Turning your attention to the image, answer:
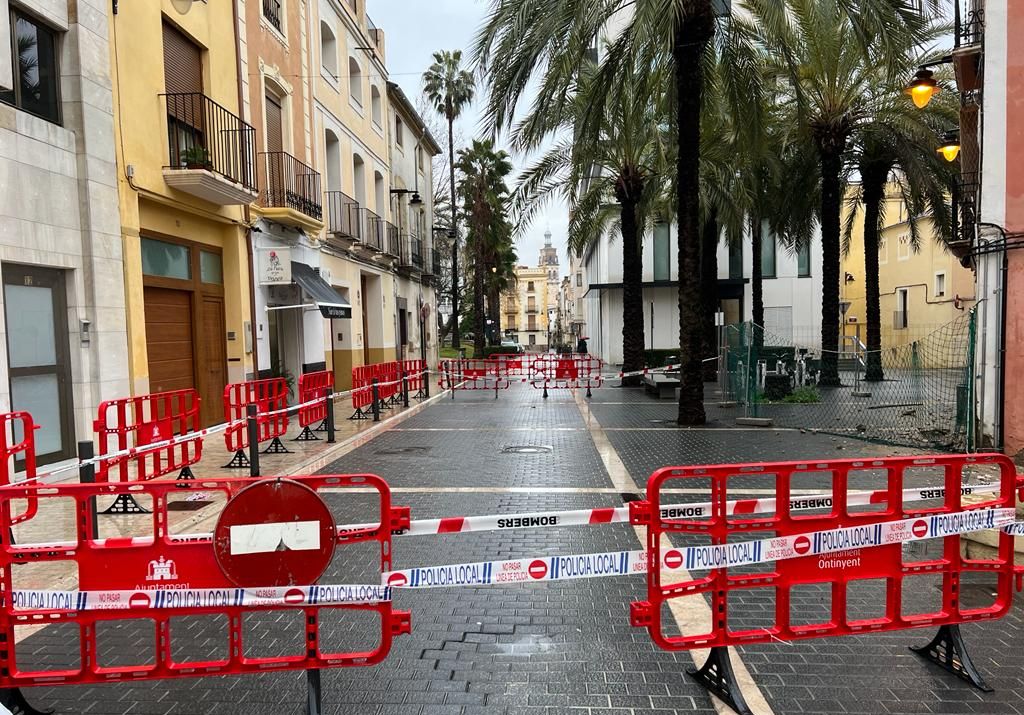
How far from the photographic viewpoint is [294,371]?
17.2 metres

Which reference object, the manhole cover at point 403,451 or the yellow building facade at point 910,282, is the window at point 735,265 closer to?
the yellow building facade at point 910,282

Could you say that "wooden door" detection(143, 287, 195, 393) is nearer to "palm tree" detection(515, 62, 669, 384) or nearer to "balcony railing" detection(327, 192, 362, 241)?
"balcony railing" detection(327, 192, 362, 241)

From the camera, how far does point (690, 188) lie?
502 inches

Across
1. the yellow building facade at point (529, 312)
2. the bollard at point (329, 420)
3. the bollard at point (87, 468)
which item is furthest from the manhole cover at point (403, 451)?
the yellow building facade at point (529, 312)

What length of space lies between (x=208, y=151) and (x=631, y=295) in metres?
14.0

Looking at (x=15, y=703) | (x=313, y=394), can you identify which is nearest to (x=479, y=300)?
(x=313, y=394)

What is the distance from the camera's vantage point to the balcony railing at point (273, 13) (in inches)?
597

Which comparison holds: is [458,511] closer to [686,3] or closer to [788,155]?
[686,3]

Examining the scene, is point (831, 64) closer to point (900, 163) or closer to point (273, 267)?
point (900, 163)

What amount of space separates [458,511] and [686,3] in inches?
373

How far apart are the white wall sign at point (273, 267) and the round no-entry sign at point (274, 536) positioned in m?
11.8

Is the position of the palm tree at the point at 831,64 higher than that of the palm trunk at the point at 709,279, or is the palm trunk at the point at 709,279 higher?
the palm tree at the point at 831,64

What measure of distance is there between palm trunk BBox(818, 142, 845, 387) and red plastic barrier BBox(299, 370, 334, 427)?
14354 mm

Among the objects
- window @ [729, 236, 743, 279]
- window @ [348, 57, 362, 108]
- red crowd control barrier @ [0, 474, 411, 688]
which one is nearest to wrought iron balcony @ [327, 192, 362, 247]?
window @ [348, 57, 362, 108]
